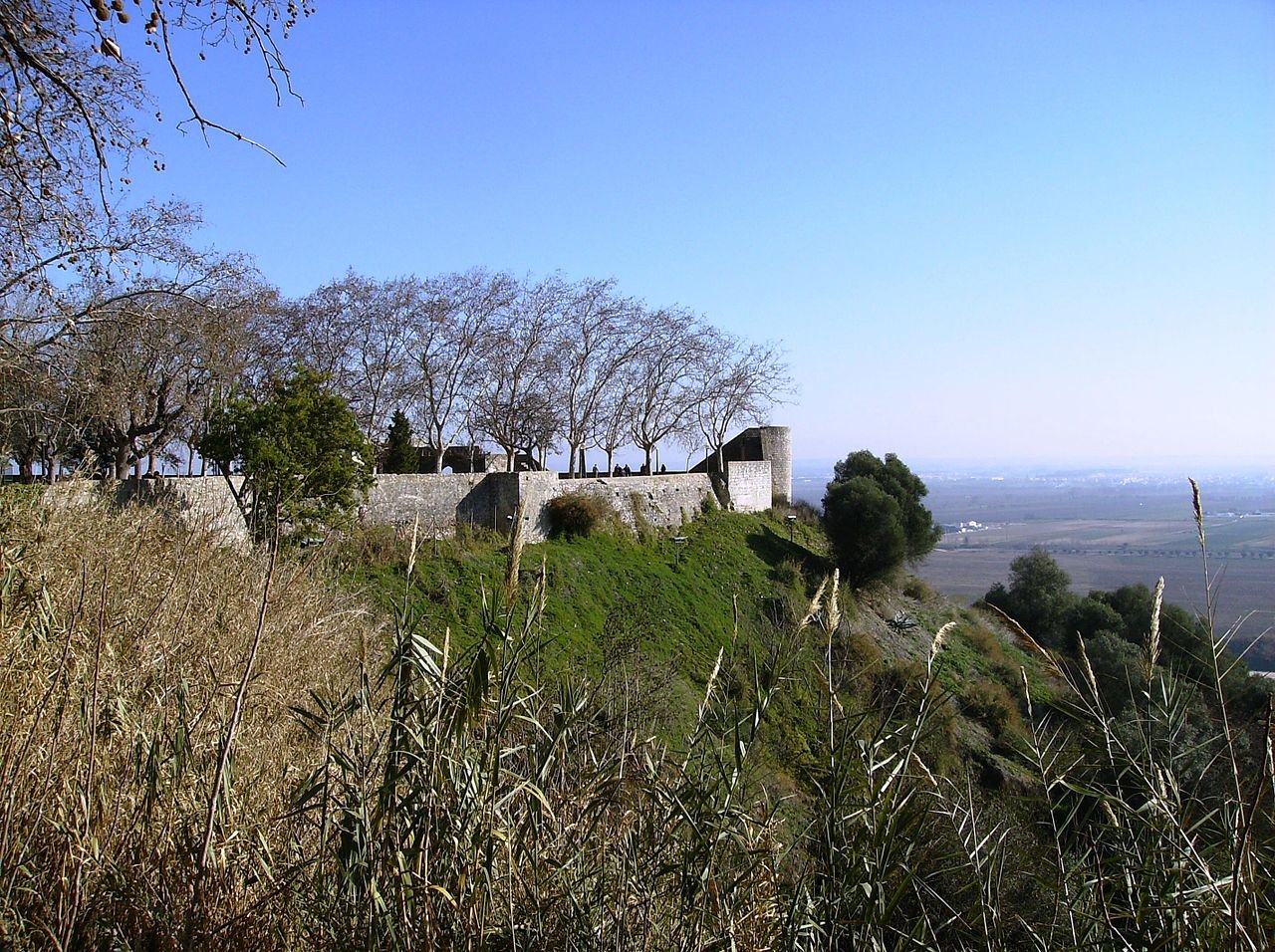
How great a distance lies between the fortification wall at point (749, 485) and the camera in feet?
99.9

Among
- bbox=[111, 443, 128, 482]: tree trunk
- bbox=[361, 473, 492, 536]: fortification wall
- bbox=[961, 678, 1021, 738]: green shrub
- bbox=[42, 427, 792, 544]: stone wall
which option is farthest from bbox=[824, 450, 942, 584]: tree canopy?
bbox=[111, 443, 128, 482]: tree trunk

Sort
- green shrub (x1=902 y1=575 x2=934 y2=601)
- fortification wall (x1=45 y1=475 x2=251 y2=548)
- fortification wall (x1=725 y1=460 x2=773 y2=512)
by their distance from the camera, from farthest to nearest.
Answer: fortification wall (x1=725 y1=460 x2=773 y2=512)
green shrub (x1=902 y1=575 x2=934 y2=601)
fortification wall (x1=45 y1=475 x2=251 y2=548)

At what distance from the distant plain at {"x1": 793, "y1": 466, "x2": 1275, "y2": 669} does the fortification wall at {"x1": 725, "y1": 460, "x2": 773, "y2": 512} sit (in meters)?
4.45

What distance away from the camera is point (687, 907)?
2.13 m

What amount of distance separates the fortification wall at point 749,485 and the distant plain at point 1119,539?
445 centimetres

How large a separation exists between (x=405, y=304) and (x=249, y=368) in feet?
13.8

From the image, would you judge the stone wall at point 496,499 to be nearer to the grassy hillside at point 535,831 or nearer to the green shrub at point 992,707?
the green shrub at point 992,707

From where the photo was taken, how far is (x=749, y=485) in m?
31.3

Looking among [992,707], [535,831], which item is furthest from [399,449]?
[535,831]

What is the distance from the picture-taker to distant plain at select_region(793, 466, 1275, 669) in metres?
12.1

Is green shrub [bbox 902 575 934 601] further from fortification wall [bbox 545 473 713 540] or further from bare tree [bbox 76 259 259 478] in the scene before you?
bare tree [bbox 76 259 259 478]

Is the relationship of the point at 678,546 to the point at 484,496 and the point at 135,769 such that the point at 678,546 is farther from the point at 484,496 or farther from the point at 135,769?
the point at 135,769

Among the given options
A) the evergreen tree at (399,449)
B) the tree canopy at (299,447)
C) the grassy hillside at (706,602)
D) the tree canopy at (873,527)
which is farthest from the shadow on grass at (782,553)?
the tree canopy at (299,447)

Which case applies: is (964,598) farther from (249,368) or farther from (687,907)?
(687,907)
